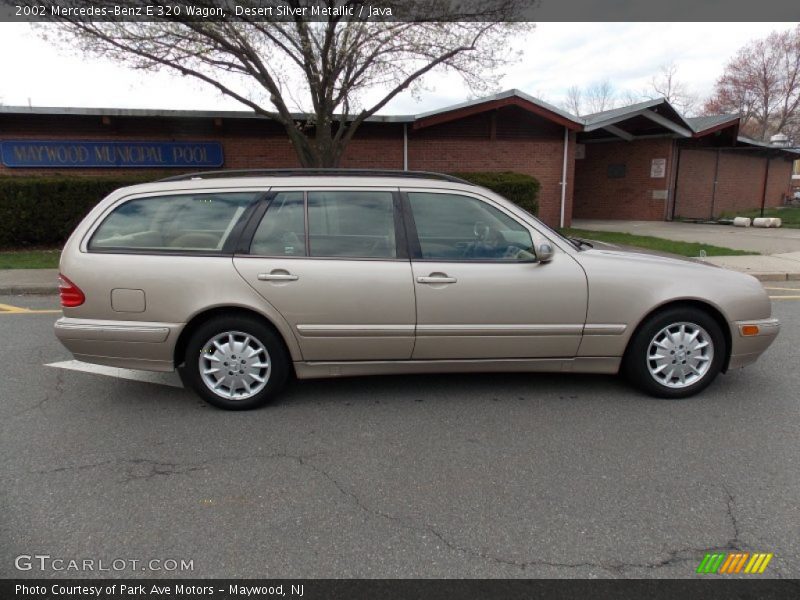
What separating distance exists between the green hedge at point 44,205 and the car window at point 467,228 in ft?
35.4

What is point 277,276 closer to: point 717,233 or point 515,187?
point 515,187

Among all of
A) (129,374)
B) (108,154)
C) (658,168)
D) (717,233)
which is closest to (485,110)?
(717,233)

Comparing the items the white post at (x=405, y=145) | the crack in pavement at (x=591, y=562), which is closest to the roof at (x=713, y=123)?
the white post at (x=405, y=145)

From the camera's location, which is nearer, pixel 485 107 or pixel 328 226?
pixel 328 226

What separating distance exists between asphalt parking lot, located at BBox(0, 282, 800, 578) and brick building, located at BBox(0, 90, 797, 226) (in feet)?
36.3

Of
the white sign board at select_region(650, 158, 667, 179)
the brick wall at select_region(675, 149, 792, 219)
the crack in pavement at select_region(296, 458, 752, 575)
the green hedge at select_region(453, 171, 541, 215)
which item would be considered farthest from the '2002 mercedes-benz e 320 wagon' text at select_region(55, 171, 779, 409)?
the brick wall at select_region(675, 149, 792, 219)

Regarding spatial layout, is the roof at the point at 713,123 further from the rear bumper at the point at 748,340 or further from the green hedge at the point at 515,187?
the rear bumper at the point at 748,340

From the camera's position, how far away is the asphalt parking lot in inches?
88.5

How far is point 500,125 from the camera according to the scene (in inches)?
589

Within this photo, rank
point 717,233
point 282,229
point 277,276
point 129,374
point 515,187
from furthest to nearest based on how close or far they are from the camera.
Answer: point 717,233 < point 515,187 < point 129,374 < point 282,229 < point 277,276

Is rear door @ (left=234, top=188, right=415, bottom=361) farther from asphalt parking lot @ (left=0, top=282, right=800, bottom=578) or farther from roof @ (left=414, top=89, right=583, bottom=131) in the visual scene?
roof @ (left=414, top=89, right=583, bottom=131)

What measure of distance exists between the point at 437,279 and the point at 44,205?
468 inches

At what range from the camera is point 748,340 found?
149 inches

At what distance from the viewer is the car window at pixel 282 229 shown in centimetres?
365
